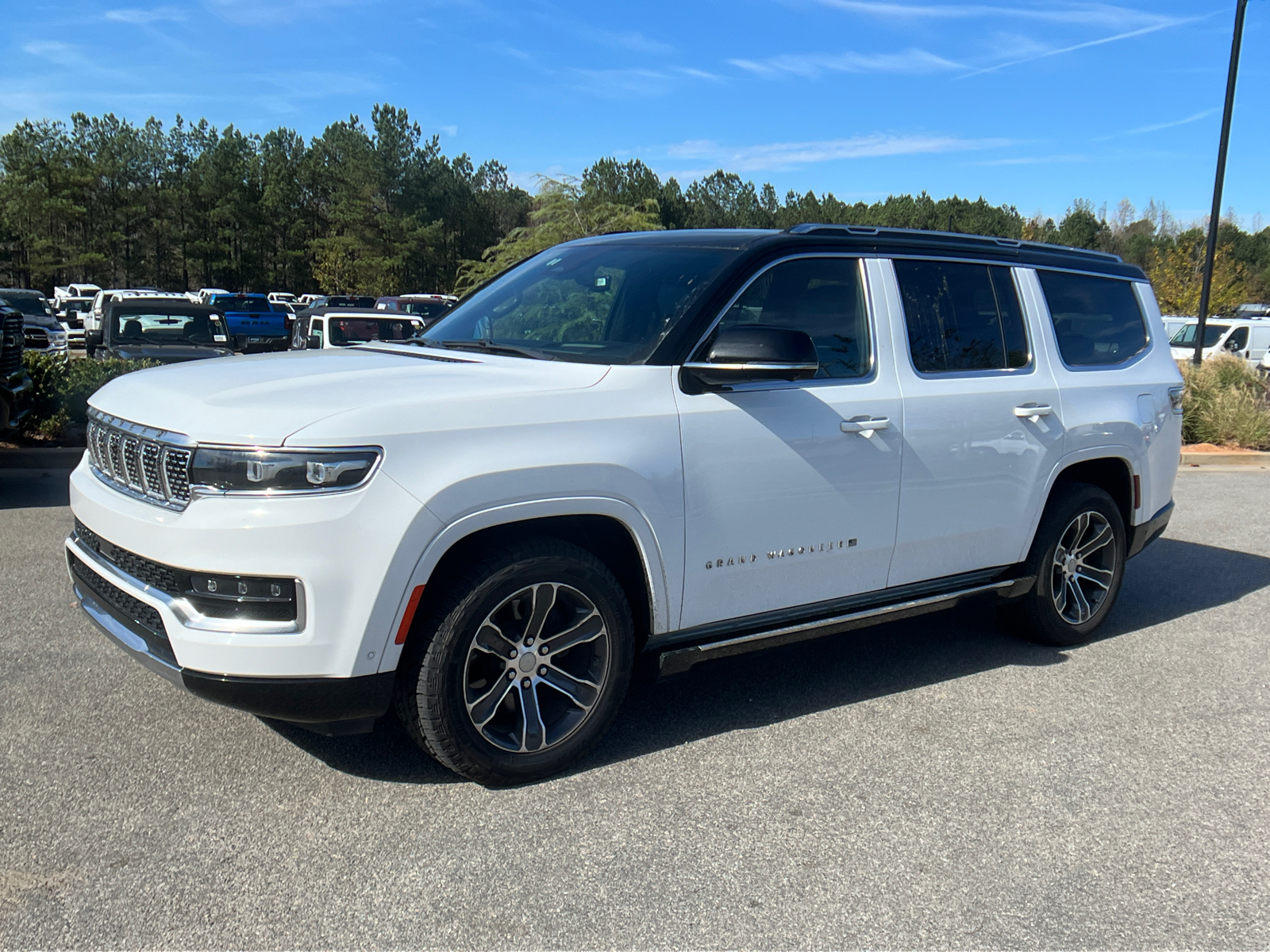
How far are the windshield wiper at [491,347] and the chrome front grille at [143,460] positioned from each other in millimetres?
1278

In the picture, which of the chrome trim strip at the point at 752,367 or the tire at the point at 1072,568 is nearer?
the chrome trim strip at the point at 752,367

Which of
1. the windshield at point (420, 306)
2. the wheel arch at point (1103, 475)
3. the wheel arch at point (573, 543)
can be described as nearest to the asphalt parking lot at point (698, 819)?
the wheel arch at point (573, 543)

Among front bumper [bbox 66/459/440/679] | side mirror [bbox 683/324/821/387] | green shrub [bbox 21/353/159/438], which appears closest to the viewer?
front bumper [bbox 66/459/440/679]

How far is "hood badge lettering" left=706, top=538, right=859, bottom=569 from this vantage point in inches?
150

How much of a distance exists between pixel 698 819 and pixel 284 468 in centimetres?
170

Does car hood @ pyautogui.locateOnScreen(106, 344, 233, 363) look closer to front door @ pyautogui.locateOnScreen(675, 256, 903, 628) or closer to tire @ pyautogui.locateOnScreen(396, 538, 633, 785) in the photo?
front door @ pyautogui.locateOnScreen(675, 256, 903, 628)

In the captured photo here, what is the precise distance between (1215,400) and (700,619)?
12708 mm

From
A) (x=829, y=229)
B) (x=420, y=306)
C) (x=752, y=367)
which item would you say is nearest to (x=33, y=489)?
(x=829, y=229)

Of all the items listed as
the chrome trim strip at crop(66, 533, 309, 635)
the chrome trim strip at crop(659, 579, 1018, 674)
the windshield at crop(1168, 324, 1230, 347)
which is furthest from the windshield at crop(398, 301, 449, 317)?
the chrome trim strip at crop(66, 533, 309, 635)

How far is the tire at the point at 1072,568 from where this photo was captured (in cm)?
504

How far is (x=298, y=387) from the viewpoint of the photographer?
3.34 meters

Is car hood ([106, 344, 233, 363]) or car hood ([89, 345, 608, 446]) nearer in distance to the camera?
car hood ([89, 345, 608, 446])

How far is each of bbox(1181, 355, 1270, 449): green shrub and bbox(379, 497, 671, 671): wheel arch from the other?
12.2m

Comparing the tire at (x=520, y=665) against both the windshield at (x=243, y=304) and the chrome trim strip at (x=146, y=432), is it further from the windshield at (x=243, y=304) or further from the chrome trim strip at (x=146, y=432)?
the windshield at (x=243, y=304)
